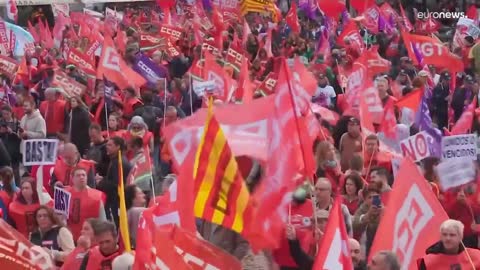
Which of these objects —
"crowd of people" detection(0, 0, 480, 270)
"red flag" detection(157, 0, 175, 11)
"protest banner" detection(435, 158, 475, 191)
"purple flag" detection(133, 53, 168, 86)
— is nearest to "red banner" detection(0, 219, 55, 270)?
"crowd of people" detection(0, 0, 480, 270)

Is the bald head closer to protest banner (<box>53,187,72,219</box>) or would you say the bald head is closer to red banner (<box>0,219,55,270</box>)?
protest banner (<box>53,187,72,219</box>)

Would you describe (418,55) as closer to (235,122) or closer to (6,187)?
(6,187)

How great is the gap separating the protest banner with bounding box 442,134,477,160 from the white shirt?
570 cm

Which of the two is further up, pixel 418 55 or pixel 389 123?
pixel 389 123

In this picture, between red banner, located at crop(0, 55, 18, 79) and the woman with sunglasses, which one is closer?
the woman with sunglasses

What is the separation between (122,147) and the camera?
12.6m

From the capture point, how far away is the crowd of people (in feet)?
28.8

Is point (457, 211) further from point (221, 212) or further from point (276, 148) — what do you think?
point (221, 212)

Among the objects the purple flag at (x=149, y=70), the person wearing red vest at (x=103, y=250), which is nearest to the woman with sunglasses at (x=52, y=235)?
the person wearing red vest at (x=103, y=250)

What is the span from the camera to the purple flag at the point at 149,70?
19.0m

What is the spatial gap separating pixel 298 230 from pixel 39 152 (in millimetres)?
3850

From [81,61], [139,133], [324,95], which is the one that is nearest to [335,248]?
[139,133]

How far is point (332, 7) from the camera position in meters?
27.9

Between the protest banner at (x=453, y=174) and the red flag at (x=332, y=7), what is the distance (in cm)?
1770
